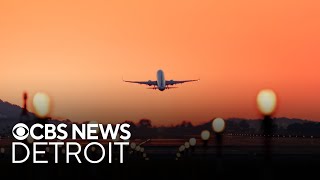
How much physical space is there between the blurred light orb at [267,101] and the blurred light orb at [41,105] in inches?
607

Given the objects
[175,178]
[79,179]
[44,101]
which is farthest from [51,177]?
[44,101]

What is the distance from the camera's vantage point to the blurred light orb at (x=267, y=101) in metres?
42.4

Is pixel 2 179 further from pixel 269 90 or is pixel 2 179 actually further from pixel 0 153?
pixel 0 153

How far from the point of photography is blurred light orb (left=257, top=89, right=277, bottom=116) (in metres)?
42.4

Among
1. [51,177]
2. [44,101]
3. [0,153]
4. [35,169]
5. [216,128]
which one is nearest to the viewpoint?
[44,101]

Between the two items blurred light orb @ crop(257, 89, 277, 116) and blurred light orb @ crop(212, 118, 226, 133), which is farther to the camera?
blurred light orb @ crop(212, 118, 226, 133)

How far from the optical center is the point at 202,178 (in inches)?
2445

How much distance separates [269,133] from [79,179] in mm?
22452

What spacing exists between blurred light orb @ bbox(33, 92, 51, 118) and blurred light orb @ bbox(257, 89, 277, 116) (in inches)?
607

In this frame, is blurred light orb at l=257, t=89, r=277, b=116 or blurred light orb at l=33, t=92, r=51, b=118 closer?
blurred light orb at l=257, t=89, r=277, b=116

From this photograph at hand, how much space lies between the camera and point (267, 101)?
139 ft

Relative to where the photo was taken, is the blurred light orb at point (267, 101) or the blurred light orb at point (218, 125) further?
the blurred light orb at point (218, 125)

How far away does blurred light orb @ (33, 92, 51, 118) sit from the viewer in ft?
172

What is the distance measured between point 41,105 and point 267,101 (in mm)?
16136
